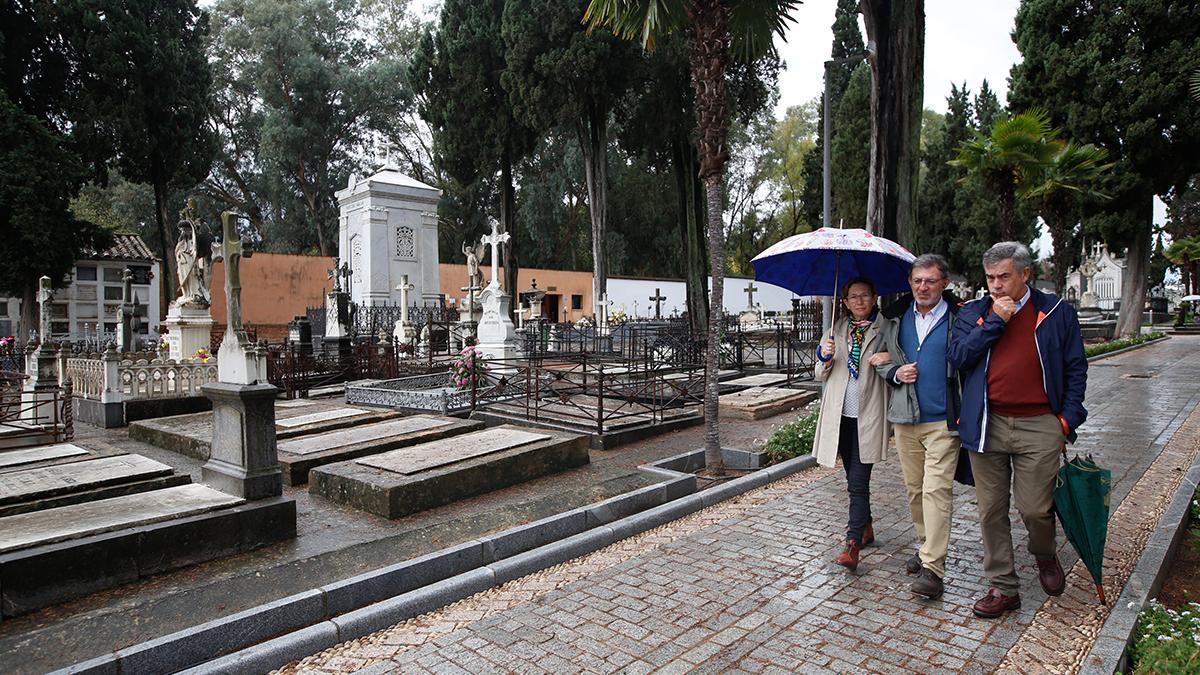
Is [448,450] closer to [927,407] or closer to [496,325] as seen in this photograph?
[927,407]

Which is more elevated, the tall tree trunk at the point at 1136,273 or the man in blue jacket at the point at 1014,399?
the tall tree trunk at the point at 1136,273

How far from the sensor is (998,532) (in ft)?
12.7

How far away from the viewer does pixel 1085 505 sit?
12.4 feet

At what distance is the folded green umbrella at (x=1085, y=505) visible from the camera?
149 inches

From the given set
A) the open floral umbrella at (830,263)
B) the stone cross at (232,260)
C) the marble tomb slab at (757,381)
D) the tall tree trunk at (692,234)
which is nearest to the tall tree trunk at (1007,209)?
the marble tomb slab at (757,381)

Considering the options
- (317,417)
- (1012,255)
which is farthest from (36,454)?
(1012,255)

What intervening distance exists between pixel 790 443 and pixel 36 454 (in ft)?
24.5

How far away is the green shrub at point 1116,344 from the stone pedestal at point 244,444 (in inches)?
715

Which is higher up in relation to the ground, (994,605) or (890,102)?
(890,102)

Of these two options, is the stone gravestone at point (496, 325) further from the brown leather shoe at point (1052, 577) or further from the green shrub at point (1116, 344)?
the brown leather shoe at point (1052, 577)

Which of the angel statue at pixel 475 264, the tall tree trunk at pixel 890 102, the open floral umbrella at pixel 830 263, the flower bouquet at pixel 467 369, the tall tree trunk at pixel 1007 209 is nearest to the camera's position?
the open floral umbrella at pixel 830 263

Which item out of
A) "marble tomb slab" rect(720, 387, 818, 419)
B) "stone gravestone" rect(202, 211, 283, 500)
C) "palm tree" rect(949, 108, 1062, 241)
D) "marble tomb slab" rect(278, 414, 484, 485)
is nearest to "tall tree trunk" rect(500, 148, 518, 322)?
"marble tomb slab" rect(720, 387, 818, 419)

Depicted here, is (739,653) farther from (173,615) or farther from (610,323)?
(610,323)

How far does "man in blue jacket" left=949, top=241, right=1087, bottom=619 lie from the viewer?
3.74 metres
